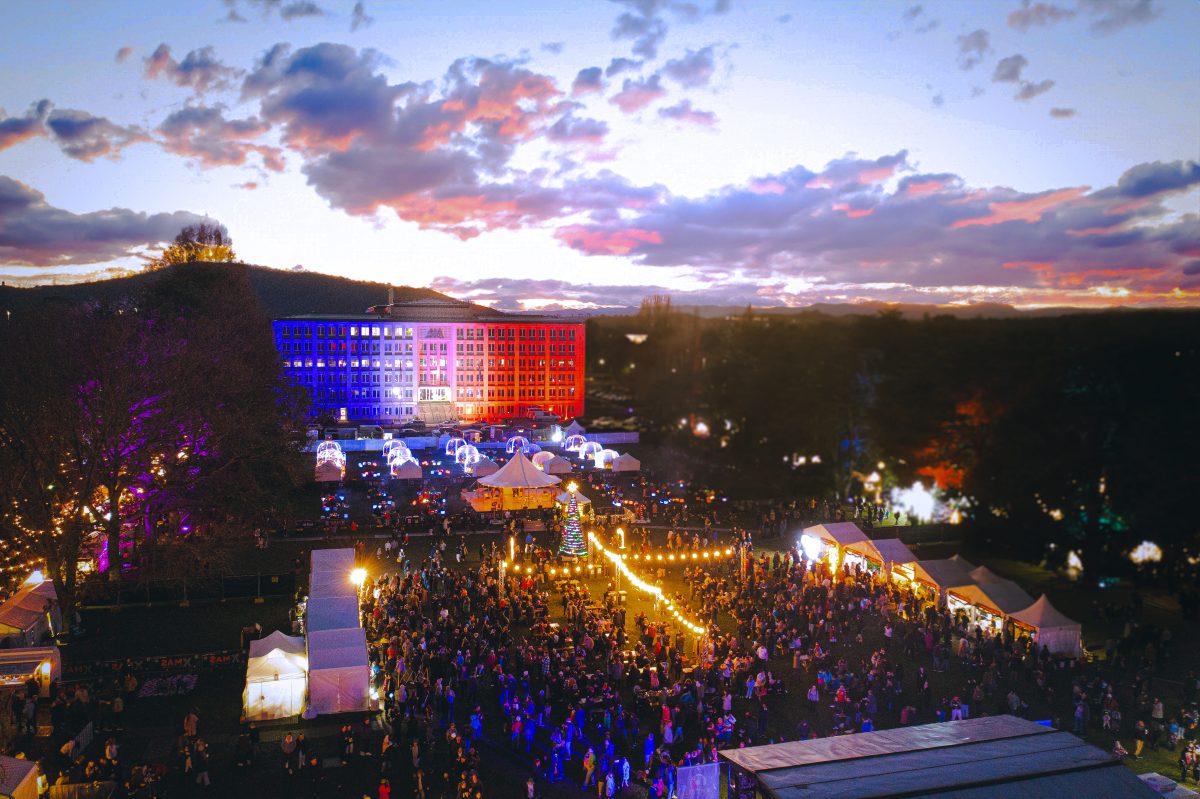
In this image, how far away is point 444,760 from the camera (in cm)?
1208

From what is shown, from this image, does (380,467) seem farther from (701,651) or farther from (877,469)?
(701,651)

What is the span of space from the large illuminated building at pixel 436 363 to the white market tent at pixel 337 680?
58.2 metres

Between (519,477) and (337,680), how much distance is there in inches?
572

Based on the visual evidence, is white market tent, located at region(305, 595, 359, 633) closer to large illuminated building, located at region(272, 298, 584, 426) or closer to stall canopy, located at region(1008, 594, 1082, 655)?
stall canopy, located at region(1008, 594, 1082, 655)

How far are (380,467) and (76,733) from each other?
2759 centimetres

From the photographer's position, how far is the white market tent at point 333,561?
17.0 metres

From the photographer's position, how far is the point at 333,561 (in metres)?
17.4

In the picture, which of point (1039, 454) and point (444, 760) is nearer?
point (444, 760)

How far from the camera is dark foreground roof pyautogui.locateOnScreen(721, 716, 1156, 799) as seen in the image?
6.71 meters

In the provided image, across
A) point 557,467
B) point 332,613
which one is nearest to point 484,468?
point 557,467

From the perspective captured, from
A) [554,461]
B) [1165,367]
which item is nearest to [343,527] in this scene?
[554,461]

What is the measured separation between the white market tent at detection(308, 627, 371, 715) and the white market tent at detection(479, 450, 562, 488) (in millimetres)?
→ 13607

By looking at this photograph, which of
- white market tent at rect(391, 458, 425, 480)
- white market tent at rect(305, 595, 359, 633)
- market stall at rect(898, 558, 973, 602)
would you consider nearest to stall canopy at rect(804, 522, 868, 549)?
market stall at rect(898, 558, 973, 602)

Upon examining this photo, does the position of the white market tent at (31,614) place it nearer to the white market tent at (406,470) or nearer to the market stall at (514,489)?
the market stall at (514,489)
